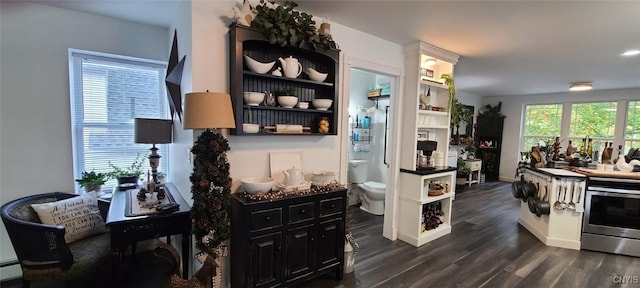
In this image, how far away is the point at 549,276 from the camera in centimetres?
273

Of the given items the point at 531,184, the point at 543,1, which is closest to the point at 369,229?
the point at 531,184

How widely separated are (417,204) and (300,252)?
68.0 inches

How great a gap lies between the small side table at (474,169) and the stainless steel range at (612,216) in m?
3.54

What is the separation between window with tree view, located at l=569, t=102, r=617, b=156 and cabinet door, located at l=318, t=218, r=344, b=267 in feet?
22.5

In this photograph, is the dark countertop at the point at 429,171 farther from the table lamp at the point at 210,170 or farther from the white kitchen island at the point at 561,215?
the table lamp at the point at 210,170

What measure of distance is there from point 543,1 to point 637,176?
261 cm

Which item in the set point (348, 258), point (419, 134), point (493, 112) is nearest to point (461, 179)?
point (493, 112)

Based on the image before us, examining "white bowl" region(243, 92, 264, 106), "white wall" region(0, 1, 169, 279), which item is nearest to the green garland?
"white bowl" region(243, 92, 264, 106)

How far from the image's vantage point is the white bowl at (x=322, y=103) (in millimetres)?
2509

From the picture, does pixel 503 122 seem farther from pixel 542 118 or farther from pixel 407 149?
pixel 407 149

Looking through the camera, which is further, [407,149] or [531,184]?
[531,184]

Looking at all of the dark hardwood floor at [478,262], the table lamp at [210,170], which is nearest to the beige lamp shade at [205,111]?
the table lamp at [210,170]

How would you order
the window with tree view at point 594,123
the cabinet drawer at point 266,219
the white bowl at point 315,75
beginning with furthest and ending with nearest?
the window with tree view at point 594,123, the white bowl at point 315,75, the cabinet drawer at point 266,219

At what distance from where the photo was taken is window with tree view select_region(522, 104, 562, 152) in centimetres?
672
